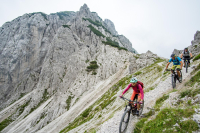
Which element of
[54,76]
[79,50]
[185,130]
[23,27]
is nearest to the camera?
[185,130]

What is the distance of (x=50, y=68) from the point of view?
100 metres

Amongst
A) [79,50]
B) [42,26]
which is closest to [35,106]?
[79,50]

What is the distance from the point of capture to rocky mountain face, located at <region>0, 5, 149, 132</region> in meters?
58.0

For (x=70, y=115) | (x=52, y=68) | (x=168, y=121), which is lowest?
(x=70, y=115)

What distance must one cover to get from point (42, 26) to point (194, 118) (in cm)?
17664

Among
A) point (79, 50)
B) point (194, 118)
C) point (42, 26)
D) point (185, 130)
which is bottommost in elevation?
point (185, 130)

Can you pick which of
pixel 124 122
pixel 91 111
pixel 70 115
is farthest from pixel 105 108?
pixel 70 115

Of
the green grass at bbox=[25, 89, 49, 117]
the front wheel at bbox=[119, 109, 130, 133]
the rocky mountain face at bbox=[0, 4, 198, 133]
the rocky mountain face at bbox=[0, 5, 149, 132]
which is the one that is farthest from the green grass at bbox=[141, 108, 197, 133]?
the green grass at bbox=[25, 89, 49, 117]

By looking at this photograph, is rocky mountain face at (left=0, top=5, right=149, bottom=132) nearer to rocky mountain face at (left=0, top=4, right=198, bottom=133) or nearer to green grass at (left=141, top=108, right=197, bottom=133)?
rocky mountain face at (left=0, top=4, right=198, bottom=133)

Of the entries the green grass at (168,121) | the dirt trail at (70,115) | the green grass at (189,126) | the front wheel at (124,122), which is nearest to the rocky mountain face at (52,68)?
the dirt trail at (70,115)

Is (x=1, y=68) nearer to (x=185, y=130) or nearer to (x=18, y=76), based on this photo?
(x=18, y=76)

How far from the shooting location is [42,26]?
150 m

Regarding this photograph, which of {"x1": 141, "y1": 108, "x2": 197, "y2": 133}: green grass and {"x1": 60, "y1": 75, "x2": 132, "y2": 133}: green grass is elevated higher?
{"x1": 141, "y1": 108, "x2": 197, "y2": 133}: green grass

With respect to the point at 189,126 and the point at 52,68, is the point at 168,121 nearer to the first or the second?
the point at 189,126
